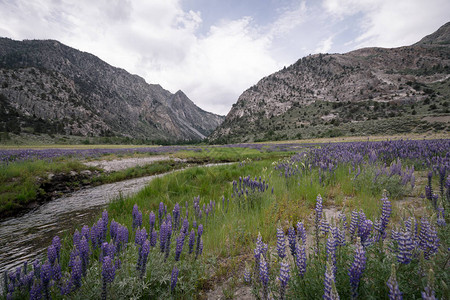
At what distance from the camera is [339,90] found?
357 ft

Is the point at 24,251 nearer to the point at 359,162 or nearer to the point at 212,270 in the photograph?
the point at 212,270

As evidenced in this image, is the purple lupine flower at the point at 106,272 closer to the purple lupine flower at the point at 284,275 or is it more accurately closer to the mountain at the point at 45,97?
the purple lupine flower at the point at 284,275

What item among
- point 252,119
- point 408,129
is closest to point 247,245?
point 408,129

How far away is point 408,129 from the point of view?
27797mm

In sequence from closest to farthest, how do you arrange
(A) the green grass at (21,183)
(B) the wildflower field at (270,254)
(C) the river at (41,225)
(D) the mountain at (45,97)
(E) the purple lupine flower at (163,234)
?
(B) the wildflower field at (270,254), (E) the purple lupine flower at (163,234), (C) the river at (41,225), (A) the green grass at (21,183), (D) the mountain at (45,97)

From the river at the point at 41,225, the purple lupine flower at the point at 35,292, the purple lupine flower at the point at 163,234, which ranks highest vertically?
the purple lupine flower at the point at 163,234

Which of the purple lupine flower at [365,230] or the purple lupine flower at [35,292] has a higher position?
the purple lupine flower at [365,230]

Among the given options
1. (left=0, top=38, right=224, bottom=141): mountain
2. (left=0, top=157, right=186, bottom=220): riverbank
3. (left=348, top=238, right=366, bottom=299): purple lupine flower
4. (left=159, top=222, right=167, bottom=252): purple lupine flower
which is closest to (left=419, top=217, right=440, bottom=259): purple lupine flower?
(left=348, top=238, right=366, bottom=299): purple lupine flower

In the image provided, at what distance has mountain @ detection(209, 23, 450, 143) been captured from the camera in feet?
250

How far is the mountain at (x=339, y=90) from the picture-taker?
7612 centimetres

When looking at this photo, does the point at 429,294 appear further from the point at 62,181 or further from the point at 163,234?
the point at 62,181

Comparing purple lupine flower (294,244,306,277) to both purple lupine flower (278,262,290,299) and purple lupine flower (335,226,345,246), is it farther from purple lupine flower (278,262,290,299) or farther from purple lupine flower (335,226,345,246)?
purple lupine flower (335,226,345,246)

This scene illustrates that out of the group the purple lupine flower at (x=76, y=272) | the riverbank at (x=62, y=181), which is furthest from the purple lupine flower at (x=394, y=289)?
the riverbank at (x=62, y=181)

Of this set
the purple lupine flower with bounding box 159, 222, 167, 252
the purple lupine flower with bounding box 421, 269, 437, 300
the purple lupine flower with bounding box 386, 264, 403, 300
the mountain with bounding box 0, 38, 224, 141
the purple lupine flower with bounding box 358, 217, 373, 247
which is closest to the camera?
the purple lupine flower with bounding box 421, 269, 437, 300
